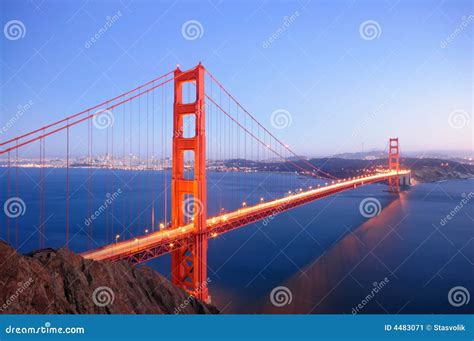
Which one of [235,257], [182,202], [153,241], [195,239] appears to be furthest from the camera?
[235,257]

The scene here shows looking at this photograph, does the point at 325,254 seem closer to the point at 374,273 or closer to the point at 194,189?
the point at 374,273

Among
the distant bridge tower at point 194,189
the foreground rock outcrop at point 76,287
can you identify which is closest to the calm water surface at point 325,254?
the distant bridge tower at point 194,189

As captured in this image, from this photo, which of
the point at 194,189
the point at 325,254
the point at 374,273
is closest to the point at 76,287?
the point at 194,189

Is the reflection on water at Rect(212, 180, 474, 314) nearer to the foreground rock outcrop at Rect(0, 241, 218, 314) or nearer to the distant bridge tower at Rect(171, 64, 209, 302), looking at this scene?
the distant bridge tower at Rect(171, 64, 209, 302)

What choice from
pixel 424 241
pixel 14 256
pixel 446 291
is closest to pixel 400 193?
pixel 424 241

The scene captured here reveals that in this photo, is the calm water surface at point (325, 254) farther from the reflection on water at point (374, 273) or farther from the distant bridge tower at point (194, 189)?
the distant bridge tower at point (194, 189)
